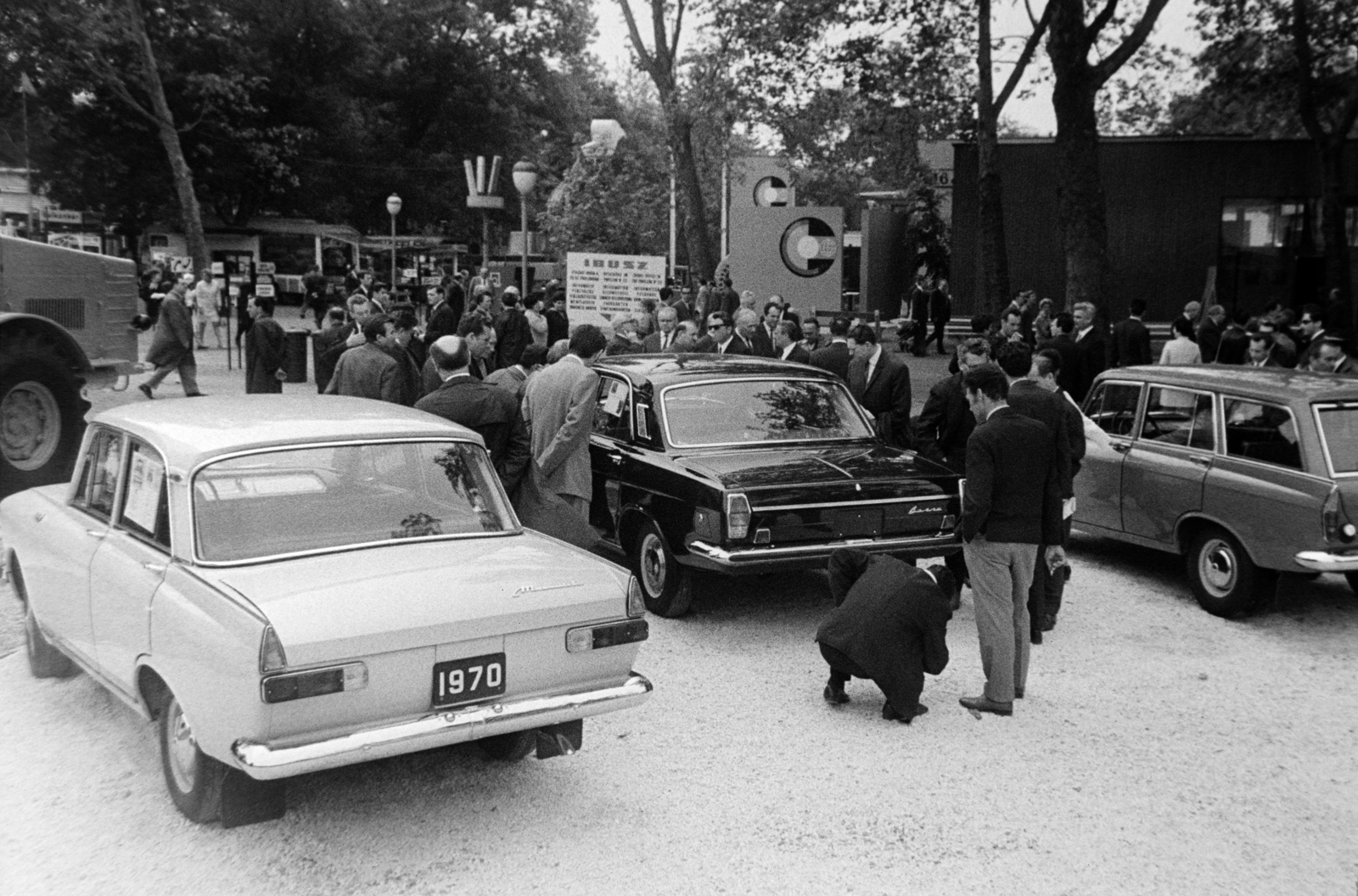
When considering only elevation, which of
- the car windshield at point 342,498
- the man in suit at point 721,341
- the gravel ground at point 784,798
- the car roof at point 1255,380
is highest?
the man in suit at point 721,341

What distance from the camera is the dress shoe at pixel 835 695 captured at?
655 cm

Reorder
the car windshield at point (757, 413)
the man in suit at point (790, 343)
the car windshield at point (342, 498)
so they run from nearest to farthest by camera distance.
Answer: the car windshield at point (342, 498) < the car windshield at point (757, 413) < the man in suit at point (790, 343)

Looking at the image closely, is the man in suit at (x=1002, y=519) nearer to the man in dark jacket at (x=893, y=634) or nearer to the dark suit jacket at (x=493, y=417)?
the man in dark jacket at (x=893, y=634)

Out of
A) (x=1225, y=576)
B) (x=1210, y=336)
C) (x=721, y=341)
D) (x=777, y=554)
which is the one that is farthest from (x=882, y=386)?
(x=1210, y=336)

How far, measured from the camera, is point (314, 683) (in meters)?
4.30

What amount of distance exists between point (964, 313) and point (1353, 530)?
19399 millimetres

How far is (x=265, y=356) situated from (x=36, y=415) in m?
2.77

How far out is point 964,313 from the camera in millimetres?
26812

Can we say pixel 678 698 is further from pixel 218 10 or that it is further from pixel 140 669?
pixel 218 10

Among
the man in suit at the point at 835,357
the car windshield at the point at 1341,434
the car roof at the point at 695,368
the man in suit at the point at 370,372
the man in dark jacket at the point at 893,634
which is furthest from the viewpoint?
the man in suit at the point at 835,357

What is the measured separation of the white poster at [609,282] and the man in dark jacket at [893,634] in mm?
11070

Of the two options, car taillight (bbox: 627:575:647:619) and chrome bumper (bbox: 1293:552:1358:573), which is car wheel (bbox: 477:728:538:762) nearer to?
car taillight (bbox: 627:575:647:619)

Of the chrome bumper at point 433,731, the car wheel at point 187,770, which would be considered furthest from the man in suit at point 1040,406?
the car wheel at point 187,770

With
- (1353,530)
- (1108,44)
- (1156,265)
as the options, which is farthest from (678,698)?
(1156,265)
